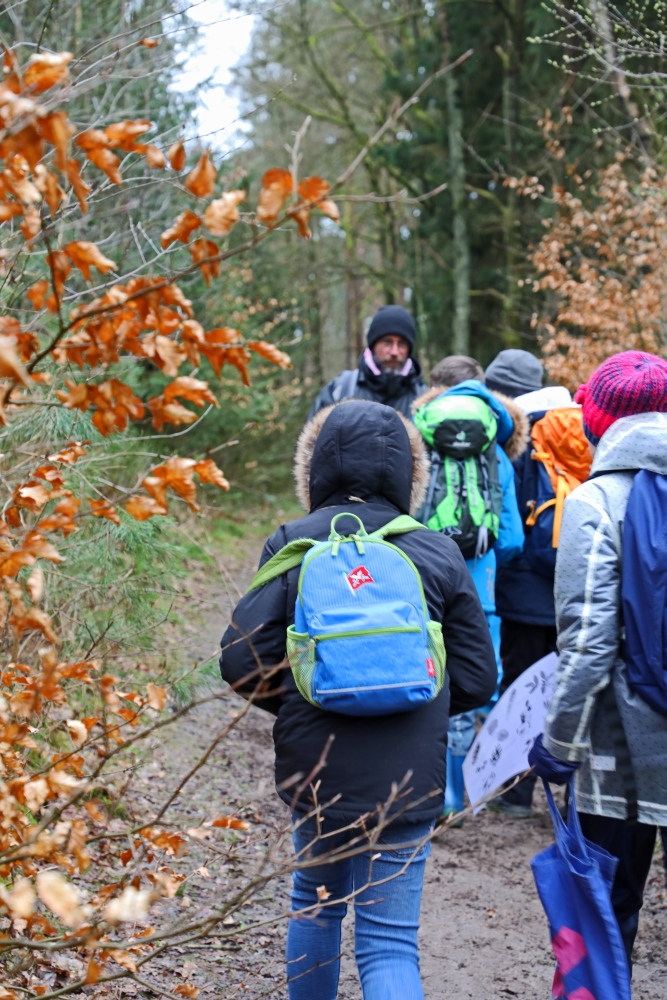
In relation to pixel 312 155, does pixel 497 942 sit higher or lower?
lower

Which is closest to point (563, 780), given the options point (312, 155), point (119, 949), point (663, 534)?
point (663, 534)

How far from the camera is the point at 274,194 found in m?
1.75

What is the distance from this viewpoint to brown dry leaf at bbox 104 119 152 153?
5.94ft

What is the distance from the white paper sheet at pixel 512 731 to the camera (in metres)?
3.83

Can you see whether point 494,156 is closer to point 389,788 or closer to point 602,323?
point 602,323

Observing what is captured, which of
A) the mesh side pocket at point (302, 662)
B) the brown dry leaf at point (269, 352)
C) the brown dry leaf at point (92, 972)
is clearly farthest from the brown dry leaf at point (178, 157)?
the brown dry leaf at point (92, 972)

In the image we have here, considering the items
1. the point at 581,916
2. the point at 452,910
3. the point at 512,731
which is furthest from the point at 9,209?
the point at 452,910

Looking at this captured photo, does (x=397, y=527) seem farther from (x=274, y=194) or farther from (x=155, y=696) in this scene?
(x=274, y=194)

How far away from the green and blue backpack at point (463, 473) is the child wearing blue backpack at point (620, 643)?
182 cm

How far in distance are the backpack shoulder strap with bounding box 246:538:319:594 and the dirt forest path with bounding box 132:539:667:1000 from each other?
745mm

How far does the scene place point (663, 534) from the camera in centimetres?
258

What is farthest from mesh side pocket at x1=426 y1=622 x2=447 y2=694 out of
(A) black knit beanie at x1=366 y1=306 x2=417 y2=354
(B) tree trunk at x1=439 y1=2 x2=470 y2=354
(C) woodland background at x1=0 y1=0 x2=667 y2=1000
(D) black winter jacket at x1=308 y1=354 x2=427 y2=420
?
(B) tree trunk at x1=439 y1=2 x2=470 y2=354

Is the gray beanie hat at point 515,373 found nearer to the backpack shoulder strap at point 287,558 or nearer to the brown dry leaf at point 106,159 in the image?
the backpack shoulder strap at point 287,558

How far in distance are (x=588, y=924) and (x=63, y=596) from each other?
9.09 feet
